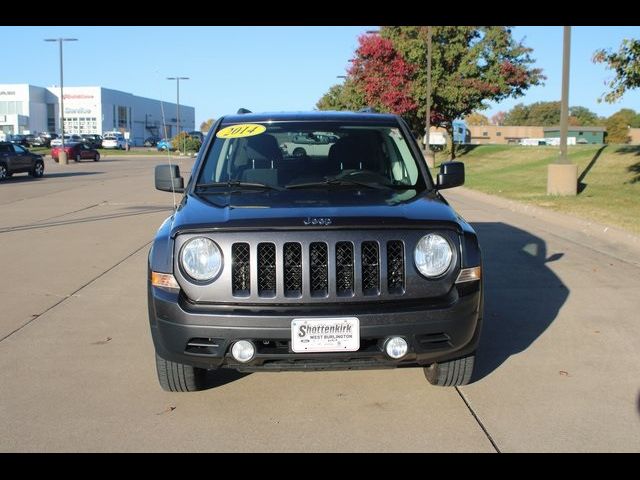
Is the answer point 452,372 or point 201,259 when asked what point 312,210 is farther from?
point 452,372

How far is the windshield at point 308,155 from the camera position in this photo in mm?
5316

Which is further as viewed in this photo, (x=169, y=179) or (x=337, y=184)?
(x=169, y=179)

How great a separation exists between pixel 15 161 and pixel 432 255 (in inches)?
1102

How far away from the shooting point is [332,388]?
15.5 feet

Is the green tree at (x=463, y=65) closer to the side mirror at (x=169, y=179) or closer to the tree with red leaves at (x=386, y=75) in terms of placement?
the tree with red leaves at (x=386, y=75)

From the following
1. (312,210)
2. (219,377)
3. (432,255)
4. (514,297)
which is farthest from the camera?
(514,297)

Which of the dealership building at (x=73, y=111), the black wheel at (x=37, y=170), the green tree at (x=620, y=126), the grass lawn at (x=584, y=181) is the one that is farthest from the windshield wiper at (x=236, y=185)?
the dealership building at (x=73, y=111)

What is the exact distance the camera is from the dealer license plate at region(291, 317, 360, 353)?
3.86 m

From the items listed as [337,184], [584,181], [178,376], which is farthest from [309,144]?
[584,181]

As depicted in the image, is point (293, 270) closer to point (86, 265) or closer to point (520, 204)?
point (86, 265)
